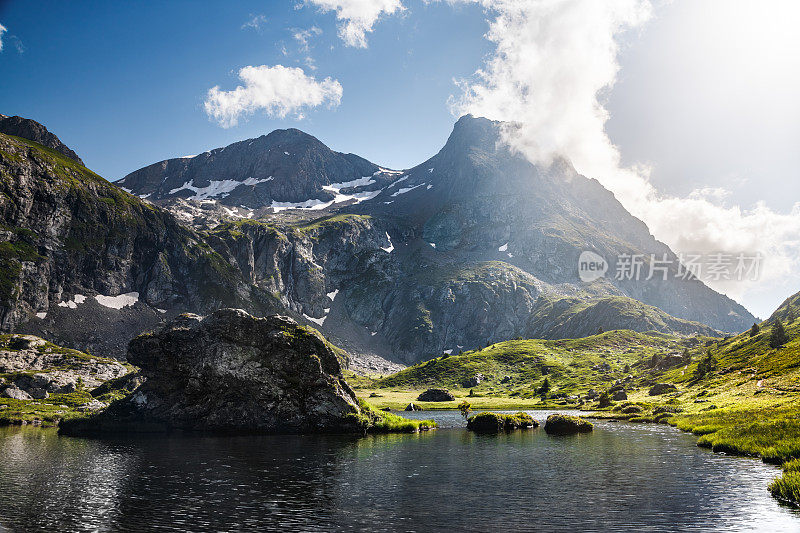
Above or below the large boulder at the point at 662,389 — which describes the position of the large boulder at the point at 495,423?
below

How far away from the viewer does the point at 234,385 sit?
80.9m

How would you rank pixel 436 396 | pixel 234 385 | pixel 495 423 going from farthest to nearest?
pixel 436 396 → pixel 495 423 → pixel 234 385

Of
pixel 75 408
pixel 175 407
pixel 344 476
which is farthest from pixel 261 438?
pixel 75 408

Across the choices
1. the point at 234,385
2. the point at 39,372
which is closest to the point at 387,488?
the point at 234,385

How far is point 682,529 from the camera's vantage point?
2494 cm

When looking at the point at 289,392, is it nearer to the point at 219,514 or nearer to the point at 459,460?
the point at 459,460

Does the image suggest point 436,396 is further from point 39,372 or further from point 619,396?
point 39,372

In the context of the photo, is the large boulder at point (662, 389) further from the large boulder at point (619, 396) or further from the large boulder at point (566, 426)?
the large boulder at point (566, 426)

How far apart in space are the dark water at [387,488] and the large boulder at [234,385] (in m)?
17.1

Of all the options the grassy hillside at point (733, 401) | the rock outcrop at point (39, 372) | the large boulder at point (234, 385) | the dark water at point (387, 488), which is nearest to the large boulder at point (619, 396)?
the grassy hillside at point (733, 401)

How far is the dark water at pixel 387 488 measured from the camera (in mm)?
26781

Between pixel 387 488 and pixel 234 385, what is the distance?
176 feet

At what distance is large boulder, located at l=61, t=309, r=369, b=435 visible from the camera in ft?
262

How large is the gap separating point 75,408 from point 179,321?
2351 inches
